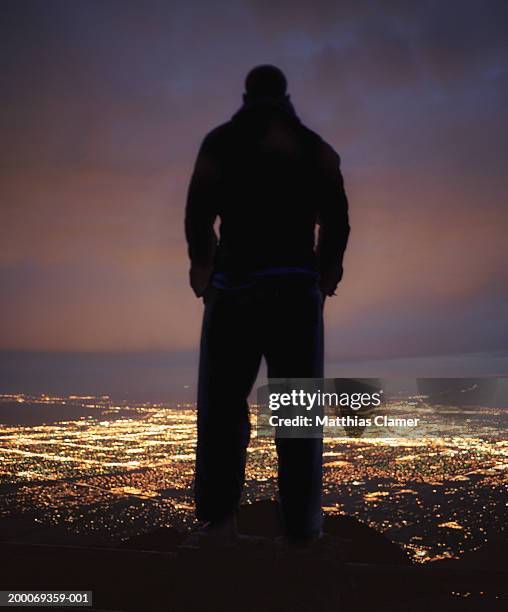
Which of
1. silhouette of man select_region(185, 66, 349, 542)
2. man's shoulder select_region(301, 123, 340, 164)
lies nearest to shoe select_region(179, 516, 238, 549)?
silhouette of man select_region(185, 66, 349, 542)

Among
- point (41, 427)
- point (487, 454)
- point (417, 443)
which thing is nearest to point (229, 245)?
point (487, 454)

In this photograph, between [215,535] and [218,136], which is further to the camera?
[218,136]

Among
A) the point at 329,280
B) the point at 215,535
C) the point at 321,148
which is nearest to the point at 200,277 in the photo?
the point at 329,280

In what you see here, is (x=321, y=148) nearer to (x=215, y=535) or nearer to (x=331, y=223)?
(x=331, y=223)

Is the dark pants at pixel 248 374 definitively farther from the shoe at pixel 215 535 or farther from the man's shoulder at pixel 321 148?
the man's shoulder at pixel 321 148

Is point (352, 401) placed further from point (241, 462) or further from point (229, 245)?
point (229, 245)

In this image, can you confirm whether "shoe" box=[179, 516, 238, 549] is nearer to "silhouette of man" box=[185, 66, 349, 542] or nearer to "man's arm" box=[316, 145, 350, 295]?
"silhouette of man" box=[185, 66, 349, 542]
